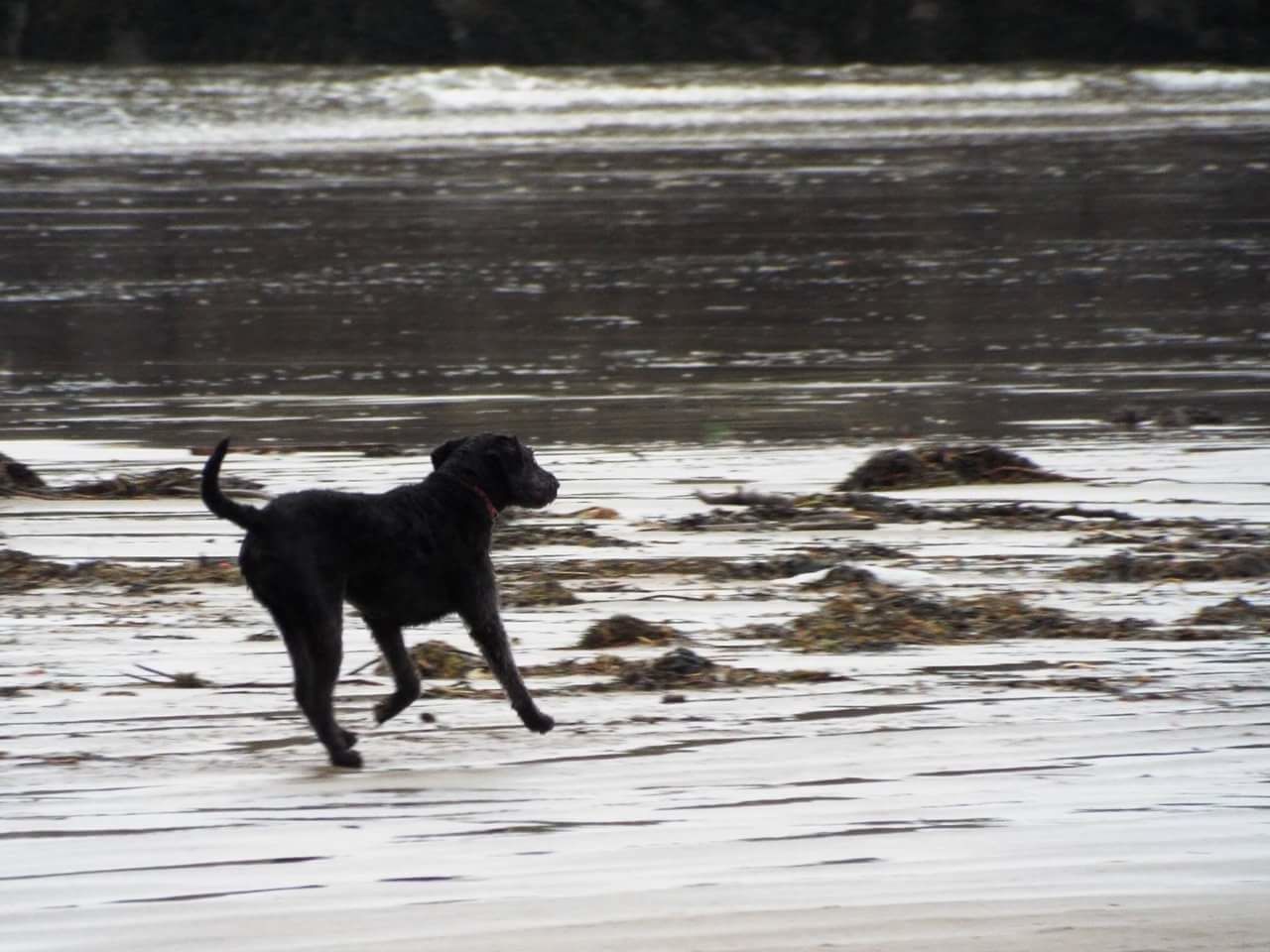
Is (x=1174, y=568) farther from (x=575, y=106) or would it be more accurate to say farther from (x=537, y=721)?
(x=575, y=106)

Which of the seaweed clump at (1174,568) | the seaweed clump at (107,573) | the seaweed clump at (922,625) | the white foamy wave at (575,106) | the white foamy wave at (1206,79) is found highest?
the seaweed clump at (922,625)

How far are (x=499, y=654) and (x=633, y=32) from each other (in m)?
47.8

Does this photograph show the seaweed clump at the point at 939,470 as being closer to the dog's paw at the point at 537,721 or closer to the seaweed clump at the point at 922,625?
the seaweed clump at the point at 922,625

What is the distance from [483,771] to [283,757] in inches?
21.5

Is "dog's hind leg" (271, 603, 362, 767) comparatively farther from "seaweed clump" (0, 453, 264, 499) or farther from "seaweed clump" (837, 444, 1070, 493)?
"seaweed clump" (837, 444, 1070, 493)

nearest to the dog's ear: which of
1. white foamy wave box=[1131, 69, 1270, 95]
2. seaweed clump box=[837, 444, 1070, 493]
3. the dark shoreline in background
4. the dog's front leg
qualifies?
the dog's front leg

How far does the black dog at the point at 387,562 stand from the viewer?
5809mm

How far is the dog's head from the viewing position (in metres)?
6.43

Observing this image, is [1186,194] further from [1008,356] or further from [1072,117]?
[1072,117]

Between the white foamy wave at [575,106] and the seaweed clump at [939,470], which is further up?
the seaweed clump at [939,470]

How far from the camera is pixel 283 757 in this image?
595 centimetres

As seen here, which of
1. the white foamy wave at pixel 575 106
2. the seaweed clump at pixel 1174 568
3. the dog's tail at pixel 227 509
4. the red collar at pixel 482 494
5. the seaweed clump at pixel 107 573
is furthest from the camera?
the white foamy wave at pixel 575 106

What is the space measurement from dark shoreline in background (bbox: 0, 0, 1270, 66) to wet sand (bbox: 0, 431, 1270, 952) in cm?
4373

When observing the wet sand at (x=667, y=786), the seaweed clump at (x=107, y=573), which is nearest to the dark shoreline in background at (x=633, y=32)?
the seaweed clump at (x=107, y=573)
